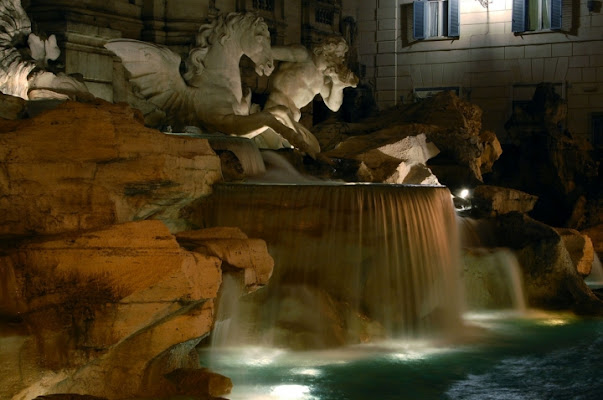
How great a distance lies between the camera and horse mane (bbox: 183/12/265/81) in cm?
1071

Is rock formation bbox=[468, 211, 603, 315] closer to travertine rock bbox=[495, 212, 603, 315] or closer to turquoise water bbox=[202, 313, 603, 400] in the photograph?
travertine rock bbox=[495, 212, 603, 315]

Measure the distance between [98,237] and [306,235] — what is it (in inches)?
→ 135

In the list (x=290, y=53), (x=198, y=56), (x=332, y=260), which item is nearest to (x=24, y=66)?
(x=198, y=56)

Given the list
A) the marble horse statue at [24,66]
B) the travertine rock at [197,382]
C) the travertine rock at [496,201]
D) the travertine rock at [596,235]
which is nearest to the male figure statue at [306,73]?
the travertine rock at [496,201]

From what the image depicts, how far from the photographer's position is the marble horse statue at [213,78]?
34.5 feet

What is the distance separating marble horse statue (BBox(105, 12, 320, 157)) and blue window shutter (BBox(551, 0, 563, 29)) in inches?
483

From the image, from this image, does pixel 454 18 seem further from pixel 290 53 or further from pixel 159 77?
pixel 159 77

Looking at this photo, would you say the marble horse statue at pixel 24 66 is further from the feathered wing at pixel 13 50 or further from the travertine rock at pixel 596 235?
the travertine rock at pixel 596 235

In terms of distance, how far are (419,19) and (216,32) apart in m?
12.5

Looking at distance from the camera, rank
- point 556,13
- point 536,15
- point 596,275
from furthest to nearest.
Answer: point 536,15 → point 556,13 → point 596,275

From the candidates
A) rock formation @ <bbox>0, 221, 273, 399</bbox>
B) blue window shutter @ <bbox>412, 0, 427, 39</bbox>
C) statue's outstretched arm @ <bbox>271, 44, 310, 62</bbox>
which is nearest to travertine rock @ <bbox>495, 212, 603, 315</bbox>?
statue's outstretched arm @ <bbox>271, 44, 310, 62</bbox>

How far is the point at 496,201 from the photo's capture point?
11711mm

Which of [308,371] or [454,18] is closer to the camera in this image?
[308,371]

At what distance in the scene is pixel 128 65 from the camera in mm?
10523
